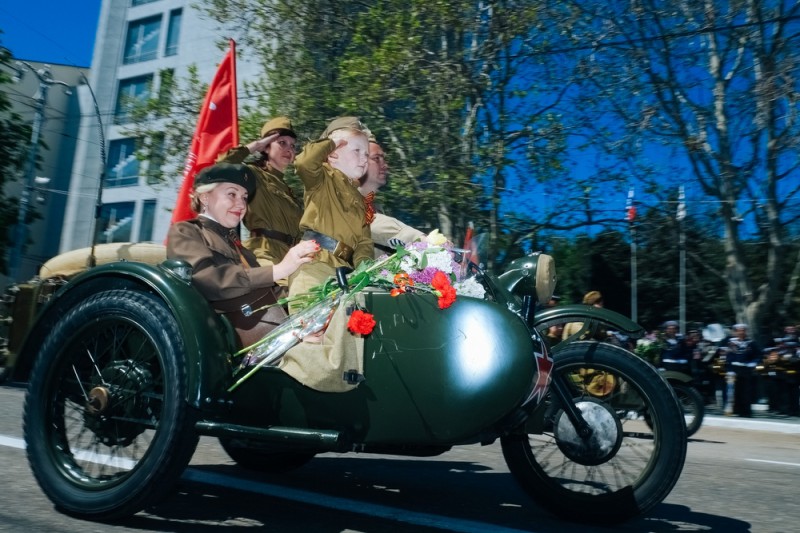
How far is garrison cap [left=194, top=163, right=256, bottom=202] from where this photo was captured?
3.56m

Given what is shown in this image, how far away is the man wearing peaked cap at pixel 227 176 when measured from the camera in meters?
3.56

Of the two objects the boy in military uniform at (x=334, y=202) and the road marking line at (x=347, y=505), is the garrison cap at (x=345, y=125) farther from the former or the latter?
the road marking line at (x=347, y=505)

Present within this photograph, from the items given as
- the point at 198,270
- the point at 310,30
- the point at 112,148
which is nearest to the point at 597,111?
the point at 310,30

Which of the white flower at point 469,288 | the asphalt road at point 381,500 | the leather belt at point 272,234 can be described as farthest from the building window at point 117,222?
→ the white flower at point 469,288

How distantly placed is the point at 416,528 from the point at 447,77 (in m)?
11.6

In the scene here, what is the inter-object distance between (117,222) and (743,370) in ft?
96.5

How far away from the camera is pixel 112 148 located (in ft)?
120

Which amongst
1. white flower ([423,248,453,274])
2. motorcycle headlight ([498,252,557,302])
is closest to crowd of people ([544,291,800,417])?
motorcycle headlight ([498,252,557,302])

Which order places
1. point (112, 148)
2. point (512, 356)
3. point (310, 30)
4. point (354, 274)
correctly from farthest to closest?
point (112, 148) < point (310, 30) < point (354, 274) < point (512, 356)

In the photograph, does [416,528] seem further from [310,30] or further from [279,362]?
Answer: [310,30]

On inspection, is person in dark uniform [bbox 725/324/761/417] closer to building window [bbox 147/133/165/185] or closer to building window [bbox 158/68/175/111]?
building window [bbox 147/133/165/185]

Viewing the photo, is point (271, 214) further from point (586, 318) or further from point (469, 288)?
point (586, 318)

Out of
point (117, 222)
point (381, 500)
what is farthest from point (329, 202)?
point (117, 222)

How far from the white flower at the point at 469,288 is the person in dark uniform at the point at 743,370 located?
38.1 ft
